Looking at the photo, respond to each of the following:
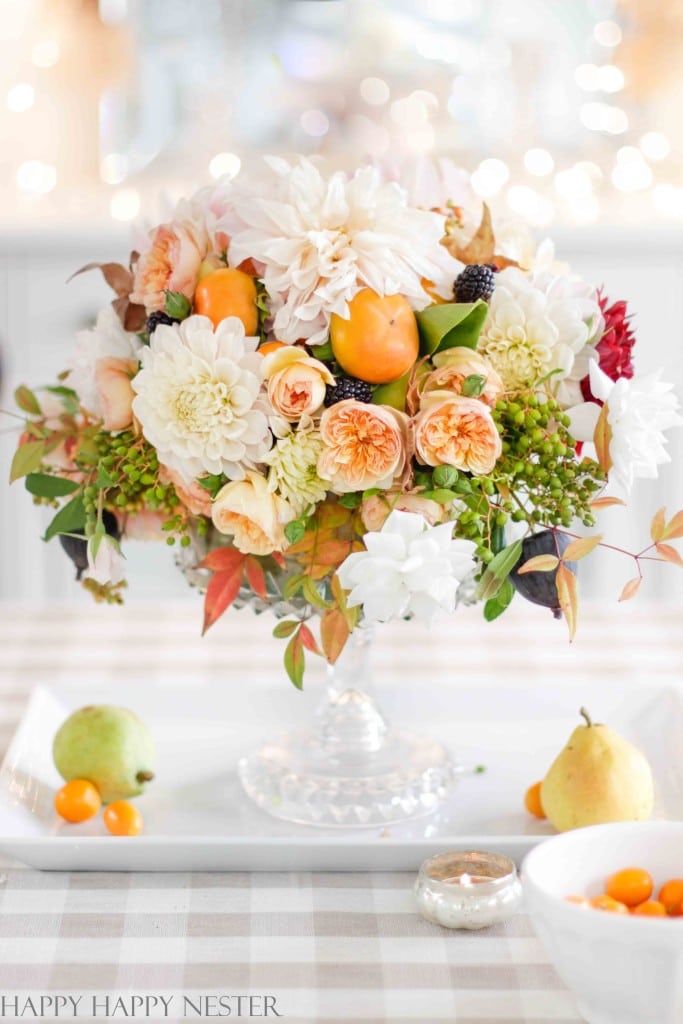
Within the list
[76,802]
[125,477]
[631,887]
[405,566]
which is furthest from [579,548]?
[76,802]

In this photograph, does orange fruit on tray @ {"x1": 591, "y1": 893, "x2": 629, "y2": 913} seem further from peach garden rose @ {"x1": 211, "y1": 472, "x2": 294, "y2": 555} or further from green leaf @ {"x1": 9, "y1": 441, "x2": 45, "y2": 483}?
green leaf @ {"x1": 9, "y1": 441, "x2": 45, "y2": 483}

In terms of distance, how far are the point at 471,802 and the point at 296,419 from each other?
0.39m

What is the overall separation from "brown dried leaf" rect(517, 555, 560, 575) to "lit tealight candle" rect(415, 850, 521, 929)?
200 mm

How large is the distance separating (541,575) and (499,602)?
4cm

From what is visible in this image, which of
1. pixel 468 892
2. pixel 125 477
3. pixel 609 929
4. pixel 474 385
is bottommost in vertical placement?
pixel 468 892

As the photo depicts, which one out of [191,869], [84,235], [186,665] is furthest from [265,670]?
[84,235]

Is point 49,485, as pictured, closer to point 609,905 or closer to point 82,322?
point 609,905

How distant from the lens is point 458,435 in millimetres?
821

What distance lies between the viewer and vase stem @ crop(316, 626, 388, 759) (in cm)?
107

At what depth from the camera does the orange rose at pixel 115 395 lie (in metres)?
0.93

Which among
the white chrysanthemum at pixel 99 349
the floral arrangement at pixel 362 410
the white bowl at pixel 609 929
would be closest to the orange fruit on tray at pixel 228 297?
the floral arrangement at pixel 362 410

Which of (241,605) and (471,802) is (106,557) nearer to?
(241,605)

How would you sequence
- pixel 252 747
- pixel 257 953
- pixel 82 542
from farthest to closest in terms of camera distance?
pixel 252 747 < pixel 82 542 < pixel 257 953

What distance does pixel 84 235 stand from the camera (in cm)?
250
